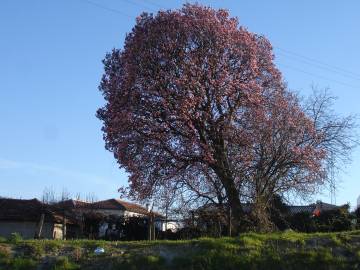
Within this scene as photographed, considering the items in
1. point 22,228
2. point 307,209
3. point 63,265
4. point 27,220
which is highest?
point 307,209

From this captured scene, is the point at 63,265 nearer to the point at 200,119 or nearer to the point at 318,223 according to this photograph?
the point at 200,119

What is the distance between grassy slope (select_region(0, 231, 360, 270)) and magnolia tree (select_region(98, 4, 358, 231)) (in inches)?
326

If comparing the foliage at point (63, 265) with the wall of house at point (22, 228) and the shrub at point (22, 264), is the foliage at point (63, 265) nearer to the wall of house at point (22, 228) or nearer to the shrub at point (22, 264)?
the shrub at point (22, 264)

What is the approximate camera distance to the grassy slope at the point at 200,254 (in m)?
13.2

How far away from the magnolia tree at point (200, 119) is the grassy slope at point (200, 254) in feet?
27.1

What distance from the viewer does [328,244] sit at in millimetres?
14359

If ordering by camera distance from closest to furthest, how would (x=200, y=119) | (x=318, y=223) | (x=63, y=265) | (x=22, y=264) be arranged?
(x=63, y=265), (x=22, y=264), (x=200, y=119), (x=318, y=223)

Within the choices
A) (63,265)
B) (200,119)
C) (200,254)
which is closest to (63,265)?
(63,265)

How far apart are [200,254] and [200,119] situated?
10.5 meters

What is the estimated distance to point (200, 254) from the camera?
1362 centimetres

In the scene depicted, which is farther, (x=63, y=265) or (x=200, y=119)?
(x=200, y=119)

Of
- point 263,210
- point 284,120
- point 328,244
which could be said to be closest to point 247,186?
point 263,210

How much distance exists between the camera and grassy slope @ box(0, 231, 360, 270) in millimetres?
13203

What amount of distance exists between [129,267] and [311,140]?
47.3ft
